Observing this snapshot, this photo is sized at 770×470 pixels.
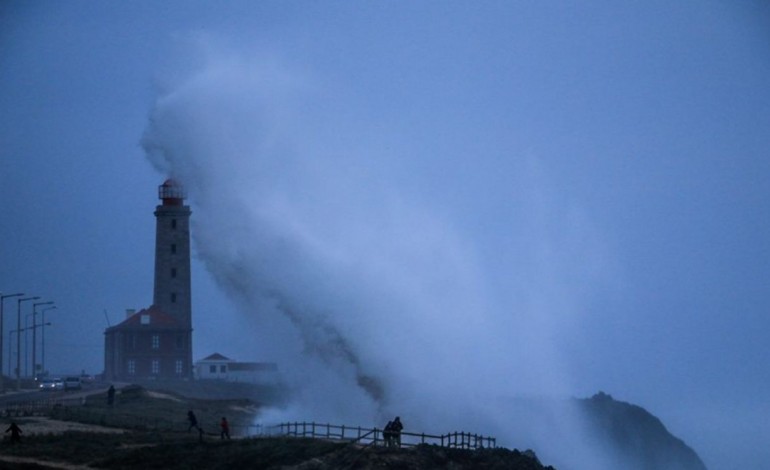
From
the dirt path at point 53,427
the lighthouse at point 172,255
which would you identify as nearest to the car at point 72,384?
the lighthouse at point 172,255

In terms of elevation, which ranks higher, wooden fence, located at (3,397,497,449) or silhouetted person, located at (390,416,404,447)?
silhouetted person, located at (390,416,404,447)

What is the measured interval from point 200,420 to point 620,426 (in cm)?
4395

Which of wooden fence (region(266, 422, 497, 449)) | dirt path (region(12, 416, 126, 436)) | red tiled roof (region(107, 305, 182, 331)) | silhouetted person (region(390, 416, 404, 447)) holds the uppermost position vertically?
red tiled roof (region(107, 305, 182, 331))

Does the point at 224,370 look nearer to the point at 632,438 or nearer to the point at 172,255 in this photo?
the point at 172,255

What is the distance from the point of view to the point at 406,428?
6569 centimetres

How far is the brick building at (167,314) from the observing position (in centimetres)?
11294

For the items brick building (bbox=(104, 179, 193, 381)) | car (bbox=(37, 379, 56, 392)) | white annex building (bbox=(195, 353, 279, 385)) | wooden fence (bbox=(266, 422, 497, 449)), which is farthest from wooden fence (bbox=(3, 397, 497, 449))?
white annex building (bbox=(195, 353, 279, 385))

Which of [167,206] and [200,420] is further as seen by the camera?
[167,206]

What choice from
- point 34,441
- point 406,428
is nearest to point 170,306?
point 406,428

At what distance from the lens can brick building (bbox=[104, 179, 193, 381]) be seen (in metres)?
113

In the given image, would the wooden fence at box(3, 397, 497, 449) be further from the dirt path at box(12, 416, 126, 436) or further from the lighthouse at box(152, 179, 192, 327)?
the lighthouse at box(152, 179, 192, 327)

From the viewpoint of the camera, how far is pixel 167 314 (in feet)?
373

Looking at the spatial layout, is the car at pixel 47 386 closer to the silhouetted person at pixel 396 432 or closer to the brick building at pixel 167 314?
the brick building at pixel 167 314

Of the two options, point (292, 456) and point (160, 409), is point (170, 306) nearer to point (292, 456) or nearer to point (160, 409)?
point (160, 409)
